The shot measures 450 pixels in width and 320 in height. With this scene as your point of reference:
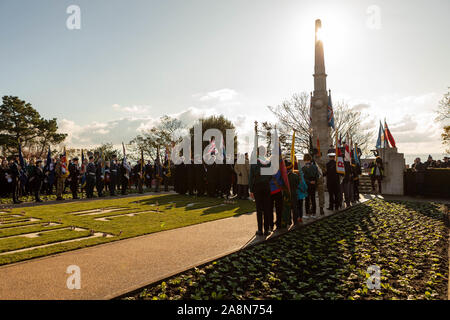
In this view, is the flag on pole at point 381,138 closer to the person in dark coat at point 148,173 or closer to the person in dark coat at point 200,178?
the person in dark coat at point 200,178

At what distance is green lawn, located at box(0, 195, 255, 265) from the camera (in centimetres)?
694

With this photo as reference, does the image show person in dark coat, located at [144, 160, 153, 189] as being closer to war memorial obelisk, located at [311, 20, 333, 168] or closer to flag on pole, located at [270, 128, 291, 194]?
war memorial obelisk, located at [311, 20, 333, 168]

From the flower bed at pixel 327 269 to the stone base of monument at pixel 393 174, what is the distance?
11247 millimetres

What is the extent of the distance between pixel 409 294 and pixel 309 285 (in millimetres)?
1409

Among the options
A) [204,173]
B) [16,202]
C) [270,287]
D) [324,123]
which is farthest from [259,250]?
[324,123]

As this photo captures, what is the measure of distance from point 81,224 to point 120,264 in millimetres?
4536

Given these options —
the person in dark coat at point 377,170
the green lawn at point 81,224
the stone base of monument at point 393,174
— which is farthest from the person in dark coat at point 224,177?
the stone base of monument at point 393,174

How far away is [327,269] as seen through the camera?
5602 millimetres

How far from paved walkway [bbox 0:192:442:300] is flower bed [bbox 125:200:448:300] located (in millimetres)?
390

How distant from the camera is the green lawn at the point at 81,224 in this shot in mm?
6939

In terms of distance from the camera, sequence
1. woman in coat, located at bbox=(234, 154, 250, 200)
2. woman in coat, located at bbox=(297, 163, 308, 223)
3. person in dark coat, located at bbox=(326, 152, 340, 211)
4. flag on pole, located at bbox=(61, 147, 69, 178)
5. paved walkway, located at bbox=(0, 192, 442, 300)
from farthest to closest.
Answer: flag on pole, located at bbox=(61, 147, 69, 178)
woman in coat, located at bbox=(234, 154, 250, 200)
person in dark coat, located at bbox=(326, 152, 340, 211)
woman in coat, located at bbox=(297, 163, 308, 223)
paved walkway, located at bbox=(0, 192, 442, 300)

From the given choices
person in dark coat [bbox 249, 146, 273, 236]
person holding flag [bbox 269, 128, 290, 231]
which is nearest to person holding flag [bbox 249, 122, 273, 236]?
person in dark coat [bbox 249, 146, 273, 236]

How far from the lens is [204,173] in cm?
1825
